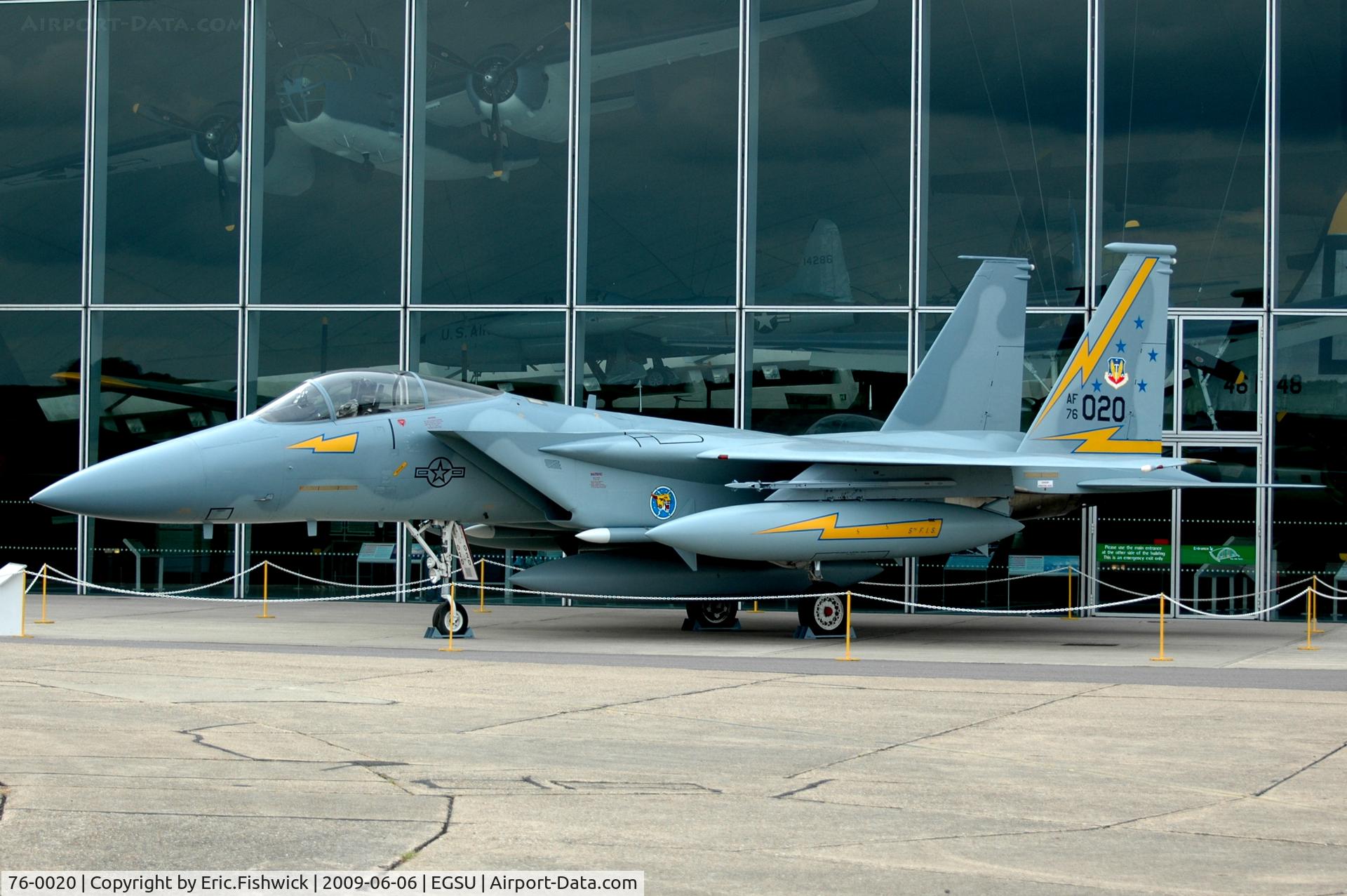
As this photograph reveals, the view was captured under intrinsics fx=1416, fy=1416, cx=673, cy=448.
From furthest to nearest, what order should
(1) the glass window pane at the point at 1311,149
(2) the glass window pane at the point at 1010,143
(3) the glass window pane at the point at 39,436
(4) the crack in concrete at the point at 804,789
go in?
(3) the glass window pane at the point at 39,436 → (2) the glass window pane at the point at 1010,143 → (1) the glass window pane at the point at 1311,149 → (4) the crack in concrete at the point at 804,789

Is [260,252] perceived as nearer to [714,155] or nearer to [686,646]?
[714,155]

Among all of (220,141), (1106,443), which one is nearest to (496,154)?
(220,141)

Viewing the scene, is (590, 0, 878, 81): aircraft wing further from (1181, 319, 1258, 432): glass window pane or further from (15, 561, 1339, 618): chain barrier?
(15, 561, 1339, 618): chain barrier

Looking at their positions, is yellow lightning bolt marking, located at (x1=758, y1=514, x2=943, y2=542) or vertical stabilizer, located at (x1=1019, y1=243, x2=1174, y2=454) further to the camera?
vertical stabilizer, located at (x1=1019, y1=243, x2=1174, y2=454)

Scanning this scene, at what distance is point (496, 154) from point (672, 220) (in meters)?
2.63

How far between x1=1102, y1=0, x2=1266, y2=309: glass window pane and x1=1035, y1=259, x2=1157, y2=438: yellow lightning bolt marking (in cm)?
276

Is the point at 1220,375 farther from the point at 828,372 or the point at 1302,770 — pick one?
the point at 1302,770

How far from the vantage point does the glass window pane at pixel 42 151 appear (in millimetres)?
19906

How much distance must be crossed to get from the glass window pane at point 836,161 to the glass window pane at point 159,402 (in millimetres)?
7534

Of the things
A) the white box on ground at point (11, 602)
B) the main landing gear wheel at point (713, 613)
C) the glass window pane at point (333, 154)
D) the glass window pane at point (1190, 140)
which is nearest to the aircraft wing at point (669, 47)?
Answer: the glass window pane at point (333, 154)

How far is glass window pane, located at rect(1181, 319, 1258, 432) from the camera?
58.7 ft

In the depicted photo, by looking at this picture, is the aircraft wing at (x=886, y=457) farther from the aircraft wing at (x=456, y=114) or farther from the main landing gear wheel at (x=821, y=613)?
the aircraft wing at (x=456, y=114)
